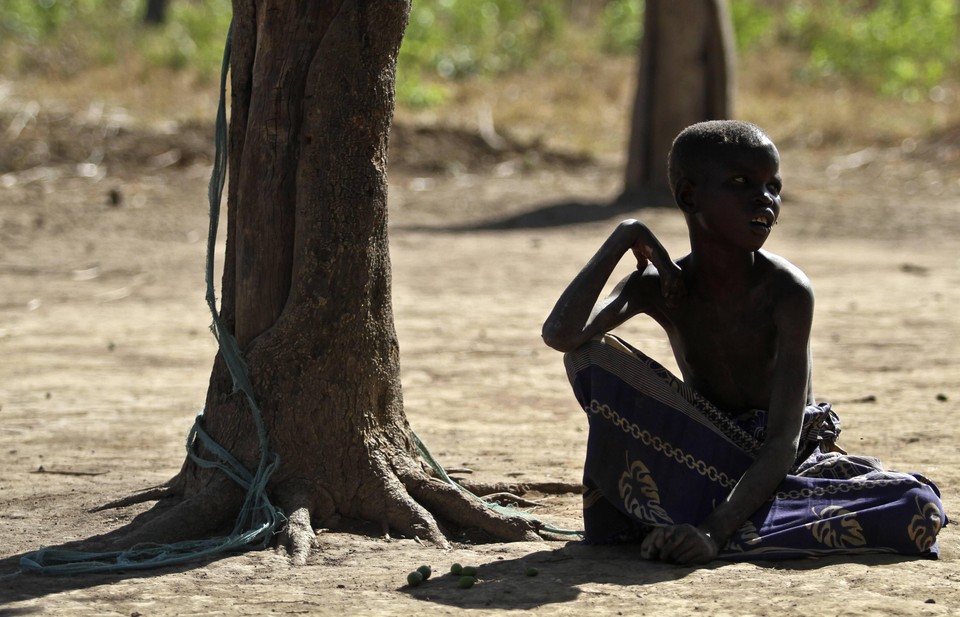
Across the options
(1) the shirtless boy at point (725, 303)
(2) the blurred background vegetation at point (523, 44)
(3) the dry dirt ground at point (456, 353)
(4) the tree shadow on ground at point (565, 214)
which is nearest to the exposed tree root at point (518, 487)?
(3) the dry dirt ground at point (456, 353)

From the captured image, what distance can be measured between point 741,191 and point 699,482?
0.75m

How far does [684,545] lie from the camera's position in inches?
125

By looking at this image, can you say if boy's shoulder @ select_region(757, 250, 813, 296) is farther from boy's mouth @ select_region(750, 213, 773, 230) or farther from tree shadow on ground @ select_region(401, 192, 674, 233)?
tree shadow on ground @ select_region(401, 192, 674, 233)

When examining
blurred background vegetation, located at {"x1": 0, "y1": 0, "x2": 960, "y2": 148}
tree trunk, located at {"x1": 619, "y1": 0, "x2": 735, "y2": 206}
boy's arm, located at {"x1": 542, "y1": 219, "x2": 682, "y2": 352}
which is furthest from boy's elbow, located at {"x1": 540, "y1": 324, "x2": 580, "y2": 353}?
blurred background vegetation, located at {"x1": 0, "y1": 0, "x2": 960, "y2": 148}

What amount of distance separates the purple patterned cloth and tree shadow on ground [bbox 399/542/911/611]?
0.17ft

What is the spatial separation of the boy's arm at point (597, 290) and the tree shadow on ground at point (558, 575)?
0.54 meters

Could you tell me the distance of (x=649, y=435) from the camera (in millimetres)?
3355

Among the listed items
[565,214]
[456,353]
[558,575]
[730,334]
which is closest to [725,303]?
[730,334]

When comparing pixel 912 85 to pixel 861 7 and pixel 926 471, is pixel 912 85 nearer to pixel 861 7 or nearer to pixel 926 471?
pixel 861 7

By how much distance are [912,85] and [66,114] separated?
377 inches

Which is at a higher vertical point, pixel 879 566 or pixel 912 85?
pixel 912 85

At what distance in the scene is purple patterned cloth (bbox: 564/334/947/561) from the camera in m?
3.26

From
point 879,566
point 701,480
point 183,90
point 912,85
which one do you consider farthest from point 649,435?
point 912,85

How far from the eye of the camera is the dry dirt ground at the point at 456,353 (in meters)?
3.04
